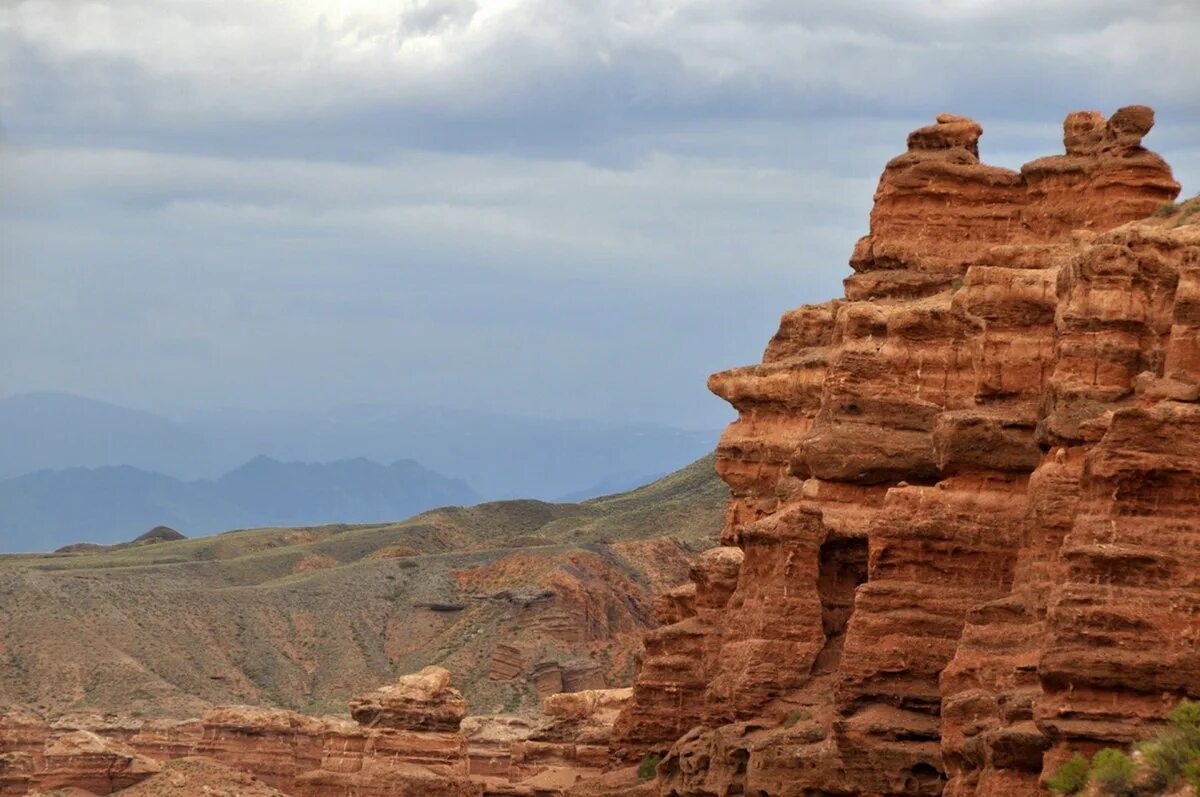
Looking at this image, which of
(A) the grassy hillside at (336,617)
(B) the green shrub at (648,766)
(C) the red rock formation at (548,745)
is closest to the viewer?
(B) the green shrub at (648,766)

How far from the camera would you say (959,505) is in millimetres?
59906

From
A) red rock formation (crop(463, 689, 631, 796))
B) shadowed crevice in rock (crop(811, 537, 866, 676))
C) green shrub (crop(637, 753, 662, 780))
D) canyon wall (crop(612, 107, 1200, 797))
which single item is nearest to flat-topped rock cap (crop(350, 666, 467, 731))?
red rock formation (crop(463, 689, 631, 796))

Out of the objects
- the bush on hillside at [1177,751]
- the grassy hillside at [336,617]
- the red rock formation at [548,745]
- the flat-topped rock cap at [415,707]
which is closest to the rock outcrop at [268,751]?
the flat-topped rock cap at [415,707]

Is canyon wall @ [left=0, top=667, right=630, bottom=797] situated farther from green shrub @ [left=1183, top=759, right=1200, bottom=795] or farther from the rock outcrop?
green shrub @ [left=1183, top=759, right=1200, bottom=795]

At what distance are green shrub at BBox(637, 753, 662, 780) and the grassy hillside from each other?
59777 mm


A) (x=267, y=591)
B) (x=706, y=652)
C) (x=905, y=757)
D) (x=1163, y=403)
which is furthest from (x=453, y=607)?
(x=1163, y=403)

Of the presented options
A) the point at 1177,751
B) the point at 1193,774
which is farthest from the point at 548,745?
the point at 1193,774

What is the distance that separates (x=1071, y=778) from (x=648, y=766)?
30.1 meters

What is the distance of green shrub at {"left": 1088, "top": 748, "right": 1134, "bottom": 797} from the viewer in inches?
1737

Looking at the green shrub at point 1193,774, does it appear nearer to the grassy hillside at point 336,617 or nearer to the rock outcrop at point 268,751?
the rock outcrop at point 268,751

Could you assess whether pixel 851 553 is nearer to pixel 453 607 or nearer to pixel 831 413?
pixel 831 413

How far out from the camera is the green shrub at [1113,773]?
44119 millimetres

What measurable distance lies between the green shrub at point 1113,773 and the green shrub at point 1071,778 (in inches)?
18.6

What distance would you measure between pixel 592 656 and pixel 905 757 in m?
85.3
